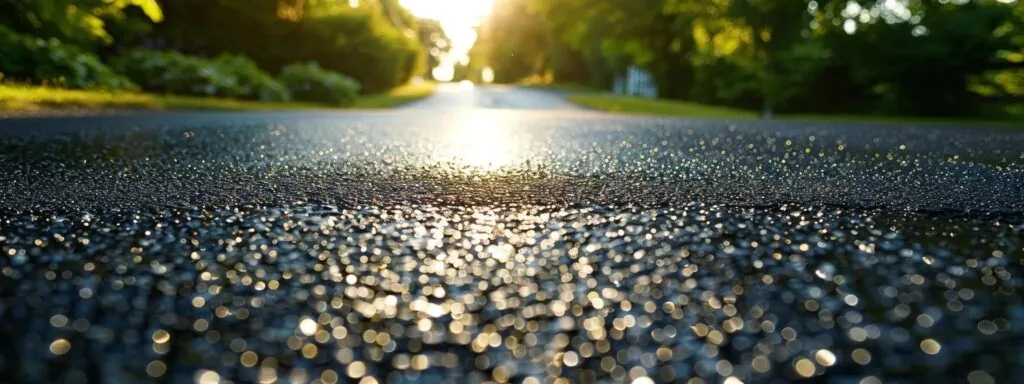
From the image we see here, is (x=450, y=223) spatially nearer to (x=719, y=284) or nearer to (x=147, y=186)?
(x=719, y=284)

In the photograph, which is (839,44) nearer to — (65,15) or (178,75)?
(178,75)

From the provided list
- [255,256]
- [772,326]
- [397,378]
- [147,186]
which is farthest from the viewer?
[147,186]

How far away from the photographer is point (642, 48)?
103 ft

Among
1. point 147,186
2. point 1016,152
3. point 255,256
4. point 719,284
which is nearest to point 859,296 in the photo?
point 719,284

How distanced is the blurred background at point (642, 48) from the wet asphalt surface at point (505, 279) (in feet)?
45.9

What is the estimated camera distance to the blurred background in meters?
20.1

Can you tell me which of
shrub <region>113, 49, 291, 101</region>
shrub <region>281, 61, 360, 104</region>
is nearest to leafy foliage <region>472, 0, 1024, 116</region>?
shrub <region>281, 61, 360, 104</region>

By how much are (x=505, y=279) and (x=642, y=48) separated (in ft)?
101

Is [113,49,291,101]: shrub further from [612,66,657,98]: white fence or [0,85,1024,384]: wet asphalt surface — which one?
[612,66,657,98]: white fence

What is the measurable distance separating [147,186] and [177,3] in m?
25.3

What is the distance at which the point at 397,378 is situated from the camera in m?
1.24

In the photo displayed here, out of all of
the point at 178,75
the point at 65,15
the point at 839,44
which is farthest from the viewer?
the point at 839,44

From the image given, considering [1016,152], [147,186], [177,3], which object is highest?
[177,3]

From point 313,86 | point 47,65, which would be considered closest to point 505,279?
point 47,65
